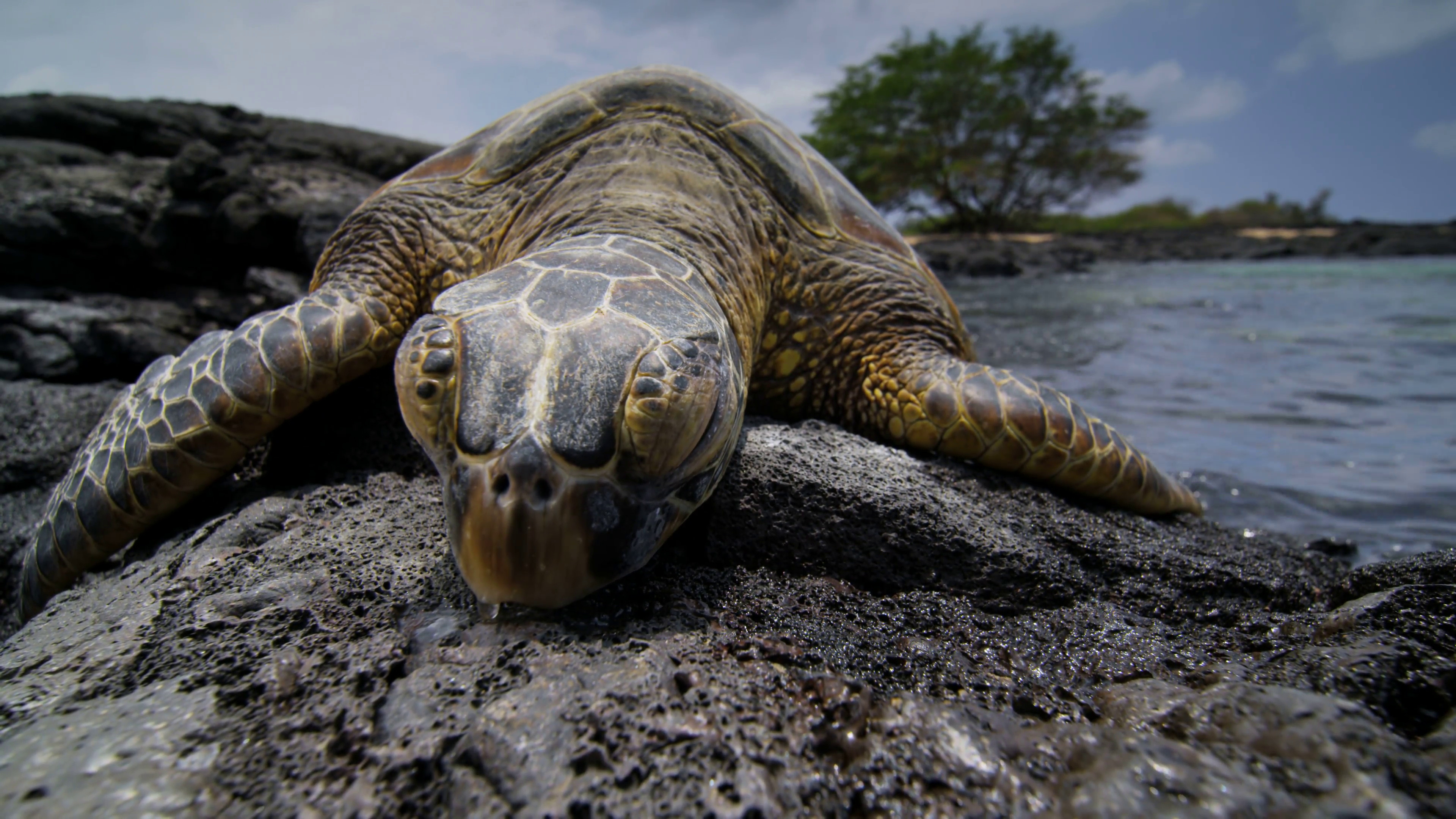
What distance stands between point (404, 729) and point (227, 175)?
7.77 metres

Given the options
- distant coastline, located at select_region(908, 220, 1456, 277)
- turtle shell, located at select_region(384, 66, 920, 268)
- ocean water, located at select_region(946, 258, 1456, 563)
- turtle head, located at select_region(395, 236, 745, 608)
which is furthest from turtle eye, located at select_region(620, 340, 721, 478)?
distant coastline, located at select_region(908, 220, 1456, 277)

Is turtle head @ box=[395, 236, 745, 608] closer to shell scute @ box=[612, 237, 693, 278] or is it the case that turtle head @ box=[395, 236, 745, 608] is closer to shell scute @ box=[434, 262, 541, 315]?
shell scute @ box=[434, 262, 541, 315]

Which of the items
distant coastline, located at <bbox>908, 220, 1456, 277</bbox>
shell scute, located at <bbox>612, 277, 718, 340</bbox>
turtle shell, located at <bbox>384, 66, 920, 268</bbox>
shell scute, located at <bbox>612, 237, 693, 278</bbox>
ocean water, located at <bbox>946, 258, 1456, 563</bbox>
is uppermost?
distant coastline, located at <bbox>908, 220, 1456, 277</bbox>

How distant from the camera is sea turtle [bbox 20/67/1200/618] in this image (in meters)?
1.20

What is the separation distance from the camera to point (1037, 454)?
7.76 ft

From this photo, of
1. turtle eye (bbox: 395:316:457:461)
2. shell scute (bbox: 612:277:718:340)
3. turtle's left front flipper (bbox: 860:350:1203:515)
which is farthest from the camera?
turtle's left front flipper (bbox: 860:350:1203:515)

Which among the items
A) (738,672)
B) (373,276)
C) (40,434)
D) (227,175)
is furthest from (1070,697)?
(227,175)

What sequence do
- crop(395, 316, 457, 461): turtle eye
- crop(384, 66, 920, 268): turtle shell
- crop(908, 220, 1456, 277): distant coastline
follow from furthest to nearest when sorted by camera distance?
crop(908, 220, 1456, 277): distant coastline
crop(384, 66, 920, 268): turtle shell
crop(395, 316, 457, 461): turtle eye

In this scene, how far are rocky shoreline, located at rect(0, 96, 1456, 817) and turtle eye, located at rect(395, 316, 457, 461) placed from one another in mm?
345

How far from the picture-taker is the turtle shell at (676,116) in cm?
293

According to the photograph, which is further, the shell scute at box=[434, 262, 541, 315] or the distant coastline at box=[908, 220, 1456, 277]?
the distant coastline at box=[908, 220, 1456, 277]

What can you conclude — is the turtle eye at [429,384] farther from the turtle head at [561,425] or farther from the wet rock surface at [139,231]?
the wet rock surface at [139,231]

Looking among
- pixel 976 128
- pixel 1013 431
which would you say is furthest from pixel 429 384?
pixel 976 128

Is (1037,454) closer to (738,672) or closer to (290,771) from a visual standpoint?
(738,672)
